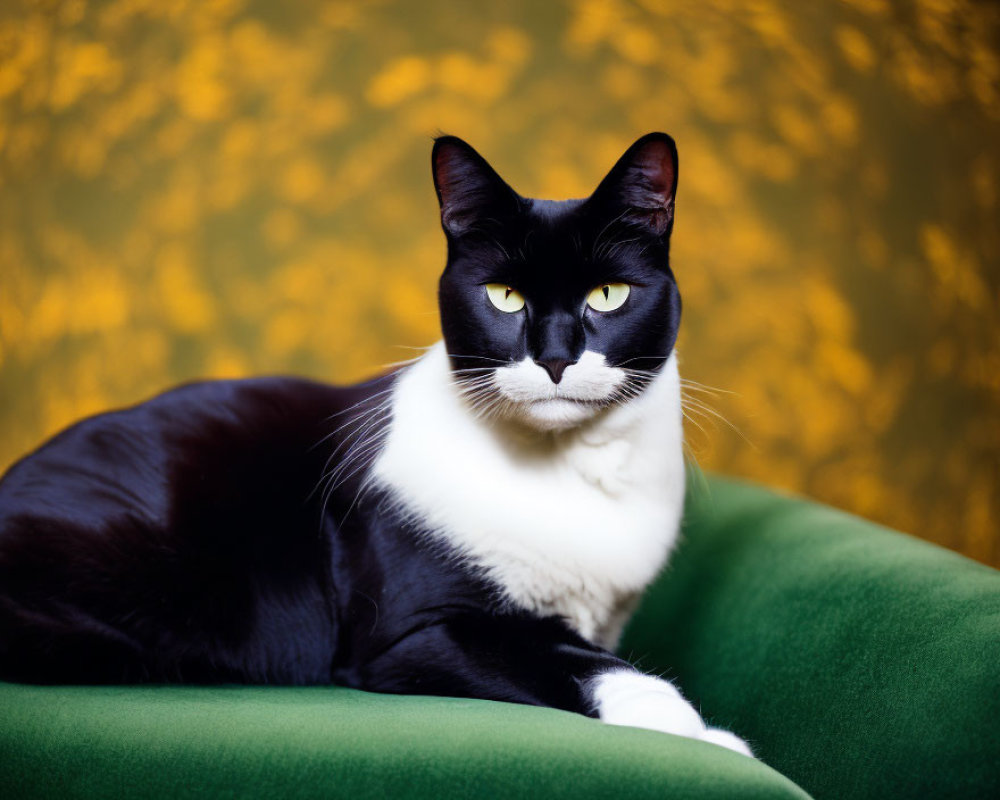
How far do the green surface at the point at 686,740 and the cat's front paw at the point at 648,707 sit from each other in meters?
0.07

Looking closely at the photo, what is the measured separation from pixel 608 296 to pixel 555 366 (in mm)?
140

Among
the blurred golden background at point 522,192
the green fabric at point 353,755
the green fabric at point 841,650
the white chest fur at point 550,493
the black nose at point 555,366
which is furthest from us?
the blurred golden background at point 522,192

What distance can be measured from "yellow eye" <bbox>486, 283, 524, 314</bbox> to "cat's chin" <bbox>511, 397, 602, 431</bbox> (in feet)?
0.40

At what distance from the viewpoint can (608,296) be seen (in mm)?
1066

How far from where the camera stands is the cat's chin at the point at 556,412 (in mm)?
1019

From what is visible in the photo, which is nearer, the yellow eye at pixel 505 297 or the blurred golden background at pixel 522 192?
the yellow eye at pixel 505 297

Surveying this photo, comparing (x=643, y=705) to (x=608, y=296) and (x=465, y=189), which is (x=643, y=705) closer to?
(x=608, y=296)

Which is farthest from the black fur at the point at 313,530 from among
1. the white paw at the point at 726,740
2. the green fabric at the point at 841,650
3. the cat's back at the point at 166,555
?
the green fabric at the point at 841,650

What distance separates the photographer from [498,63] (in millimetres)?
2236

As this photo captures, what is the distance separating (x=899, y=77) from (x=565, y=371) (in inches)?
65.3

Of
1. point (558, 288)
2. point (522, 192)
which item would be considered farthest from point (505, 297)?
point (522, 192)

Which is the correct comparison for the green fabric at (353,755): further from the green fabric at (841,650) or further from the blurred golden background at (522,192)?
the blurred golden background at (522,192)

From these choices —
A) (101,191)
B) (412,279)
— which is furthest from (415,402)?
(101,191)

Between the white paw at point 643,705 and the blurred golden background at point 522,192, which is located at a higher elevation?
the blurred golden background at point 522,192
